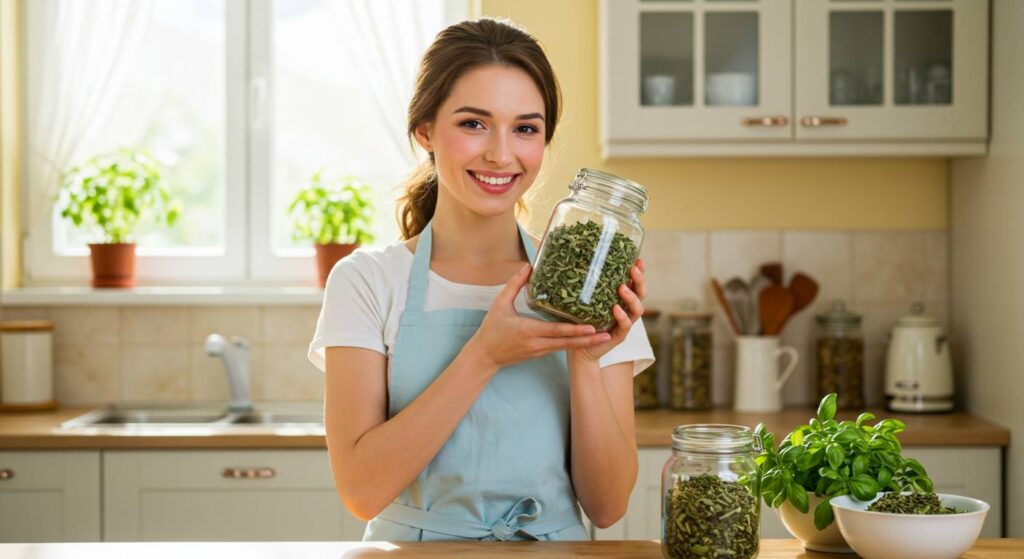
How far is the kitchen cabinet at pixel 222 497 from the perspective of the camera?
2697 mm

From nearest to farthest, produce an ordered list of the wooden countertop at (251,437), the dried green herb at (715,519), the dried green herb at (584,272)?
the dried green herb at (715,519)
the dried green herb at (584,272)
the wooden countertop at (251,437)

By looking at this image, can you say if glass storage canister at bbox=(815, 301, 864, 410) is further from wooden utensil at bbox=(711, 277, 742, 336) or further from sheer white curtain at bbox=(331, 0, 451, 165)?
sheer white curtain at bbox=(331, 0, 451, 165)

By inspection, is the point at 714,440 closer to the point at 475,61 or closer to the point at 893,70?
the point at 475,61

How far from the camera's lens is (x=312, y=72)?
134 inches

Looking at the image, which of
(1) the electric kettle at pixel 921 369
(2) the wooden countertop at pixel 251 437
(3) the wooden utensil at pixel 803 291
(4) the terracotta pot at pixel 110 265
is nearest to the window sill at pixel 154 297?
(4) the terracotta pot at pixel 110 265

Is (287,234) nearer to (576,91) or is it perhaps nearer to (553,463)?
(576,91)

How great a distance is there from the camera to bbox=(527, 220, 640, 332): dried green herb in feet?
4.35

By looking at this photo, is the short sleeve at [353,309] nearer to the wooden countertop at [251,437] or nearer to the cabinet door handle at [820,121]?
the wooden countertop at [251,437]

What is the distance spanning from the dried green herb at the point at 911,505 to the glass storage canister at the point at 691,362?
68.9 inches

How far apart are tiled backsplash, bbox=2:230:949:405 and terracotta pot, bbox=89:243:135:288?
0.27 ft

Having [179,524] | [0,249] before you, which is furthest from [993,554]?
[0,249]

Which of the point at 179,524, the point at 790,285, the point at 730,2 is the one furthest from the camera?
the point at 790,285

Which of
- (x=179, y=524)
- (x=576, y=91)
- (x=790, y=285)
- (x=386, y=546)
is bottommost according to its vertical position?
(x=179, y=524)

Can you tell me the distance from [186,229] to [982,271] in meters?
2.29
